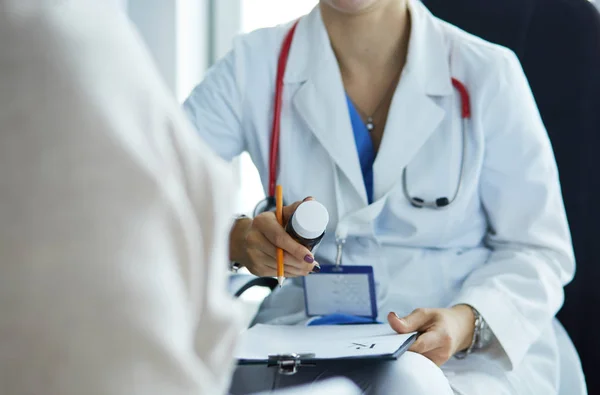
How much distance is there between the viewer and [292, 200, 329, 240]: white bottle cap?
873 millimetres

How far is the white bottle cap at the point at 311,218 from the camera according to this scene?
873 millimetres

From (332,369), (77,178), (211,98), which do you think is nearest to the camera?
(77,178)

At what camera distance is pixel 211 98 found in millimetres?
1269

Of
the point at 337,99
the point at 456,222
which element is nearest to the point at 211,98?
the point at 337,99

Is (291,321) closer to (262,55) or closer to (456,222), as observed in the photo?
(456,222)

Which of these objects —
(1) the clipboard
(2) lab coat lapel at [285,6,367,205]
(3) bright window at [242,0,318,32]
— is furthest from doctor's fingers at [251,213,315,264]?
(3) bright window at [242,0,318,32]

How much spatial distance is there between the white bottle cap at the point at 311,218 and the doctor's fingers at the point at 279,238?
40 millimetres

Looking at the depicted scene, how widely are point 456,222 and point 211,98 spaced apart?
0.47m

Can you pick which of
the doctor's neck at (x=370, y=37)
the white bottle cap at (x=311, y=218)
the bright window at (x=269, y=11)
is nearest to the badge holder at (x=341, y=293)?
the white bottle cap at (x=311, y=218)

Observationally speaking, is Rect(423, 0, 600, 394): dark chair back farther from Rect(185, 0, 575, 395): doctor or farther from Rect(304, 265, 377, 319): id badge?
Rect(304, 265, 377, 319): id badge

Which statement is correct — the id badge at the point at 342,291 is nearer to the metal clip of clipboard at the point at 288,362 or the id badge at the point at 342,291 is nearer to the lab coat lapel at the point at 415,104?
the lab coat lapel at the point at 415,104

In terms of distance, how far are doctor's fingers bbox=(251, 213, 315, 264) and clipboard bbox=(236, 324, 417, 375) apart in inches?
4.5

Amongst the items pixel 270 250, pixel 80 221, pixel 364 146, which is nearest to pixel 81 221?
pixel 80 221

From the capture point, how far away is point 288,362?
85cm
